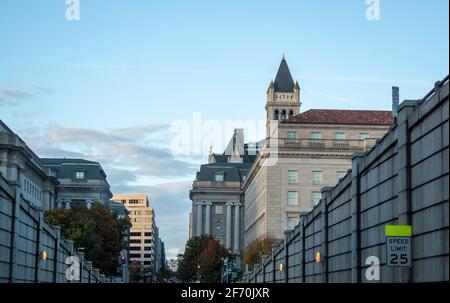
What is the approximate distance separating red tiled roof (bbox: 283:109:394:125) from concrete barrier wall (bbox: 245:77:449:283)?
98632mm

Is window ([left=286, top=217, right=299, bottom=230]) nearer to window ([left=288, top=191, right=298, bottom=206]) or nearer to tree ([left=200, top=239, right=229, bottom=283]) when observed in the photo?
window ([left=288, top=191, right=298, bottom=206])

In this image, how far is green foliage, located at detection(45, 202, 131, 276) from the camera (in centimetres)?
11494

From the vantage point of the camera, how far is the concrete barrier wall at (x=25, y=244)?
147 feet

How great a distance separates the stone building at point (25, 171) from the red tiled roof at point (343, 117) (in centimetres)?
4469

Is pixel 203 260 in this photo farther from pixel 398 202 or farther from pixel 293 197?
pixel 398 202

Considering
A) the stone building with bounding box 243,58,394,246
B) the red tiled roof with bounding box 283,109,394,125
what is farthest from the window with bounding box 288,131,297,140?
the red tiled roof with bounding box 283,109,394,125

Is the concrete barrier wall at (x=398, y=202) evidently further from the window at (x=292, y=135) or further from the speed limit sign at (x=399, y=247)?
the window at (x=292, y=135)

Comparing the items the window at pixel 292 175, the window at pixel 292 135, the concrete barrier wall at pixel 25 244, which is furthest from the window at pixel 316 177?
the concrete barrier wall at pixel 25 244

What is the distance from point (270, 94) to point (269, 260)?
121 meters
